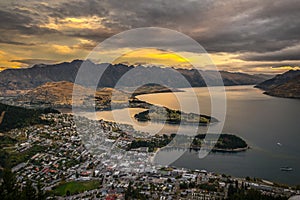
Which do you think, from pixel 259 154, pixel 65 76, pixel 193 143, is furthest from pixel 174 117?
pixel 65 76

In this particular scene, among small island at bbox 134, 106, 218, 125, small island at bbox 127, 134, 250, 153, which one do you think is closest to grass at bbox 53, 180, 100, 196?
small island at bbox 127, 134, 250, 153

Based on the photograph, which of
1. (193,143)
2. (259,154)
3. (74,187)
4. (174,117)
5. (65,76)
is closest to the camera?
(74,187)

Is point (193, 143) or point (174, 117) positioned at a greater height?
point (174, 117)

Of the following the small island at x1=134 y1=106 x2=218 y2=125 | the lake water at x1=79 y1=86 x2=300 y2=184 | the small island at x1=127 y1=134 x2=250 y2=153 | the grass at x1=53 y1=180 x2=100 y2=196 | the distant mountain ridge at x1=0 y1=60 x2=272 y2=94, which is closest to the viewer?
the grass at x1=53 y1=180 x2=100 y2=196

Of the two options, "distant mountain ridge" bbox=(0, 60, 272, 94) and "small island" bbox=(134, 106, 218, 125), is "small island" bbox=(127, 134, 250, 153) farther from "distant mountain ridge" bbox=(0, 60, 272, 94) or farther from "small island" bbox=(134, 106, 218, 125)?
"distant mountain ridge" bbox=(0, 60, 272, 94)

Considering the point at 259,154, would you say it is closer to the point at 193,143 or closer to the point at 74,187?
the point at 193,143

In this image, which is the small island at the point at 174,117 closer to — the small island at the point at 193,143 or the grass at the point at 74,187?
the small island at the point at 193,143

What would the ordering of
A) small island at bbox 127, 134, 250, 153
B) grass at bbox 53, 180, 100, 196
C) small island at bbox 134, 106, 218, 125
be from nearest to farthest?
1. grass at bbox 53, 180, 100, 196
2. small island at bbox 127, 134, 250, 153
3. small island at bbox 134, 106, 218, 125

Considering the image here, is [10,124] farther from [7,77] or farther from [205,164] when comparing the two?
[7,77]
